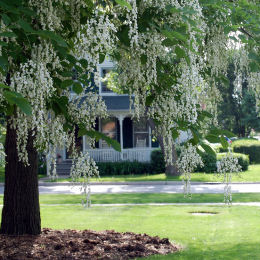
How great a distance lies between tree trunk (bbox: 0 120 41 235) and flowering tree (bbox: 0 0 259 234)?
2180 mm

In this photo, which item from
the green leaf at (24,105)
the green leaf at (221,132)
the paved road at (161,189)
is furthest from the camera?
the paved road at (161,189)

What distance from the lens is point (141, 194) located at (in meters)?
16.8

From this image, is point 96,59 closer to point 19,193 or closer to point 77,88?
point 77,88

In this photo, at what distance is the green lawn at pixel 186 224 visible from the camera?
7.83m

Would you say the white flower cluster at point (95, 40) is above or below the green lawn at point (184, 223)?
above

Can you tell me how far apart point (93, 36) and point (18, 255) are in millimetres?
3832

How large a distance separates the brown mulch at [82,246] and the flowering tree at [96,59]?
193 centimetres

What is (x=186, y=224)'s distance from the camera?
33.2ft

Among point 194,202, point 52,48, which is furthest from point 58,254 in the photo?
point 194,202

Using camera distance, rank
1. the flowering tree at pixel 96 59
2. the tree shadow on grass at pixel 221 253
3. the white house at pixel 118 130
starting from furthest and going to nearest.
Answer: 1. the white house at pixel 118 130
2. the tree shadow on grass at pixel 221 253
3. the flowering tree at pixel 96 59

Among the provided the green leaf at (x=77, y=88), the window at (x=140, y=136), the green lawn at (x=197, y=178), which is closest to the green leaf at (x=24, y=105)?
the green leaf at (x=77, y=88)

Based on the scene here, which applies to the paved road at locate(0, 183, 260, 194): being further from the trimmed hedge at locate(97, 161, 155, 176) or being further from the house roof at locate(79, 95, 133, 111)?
the house roof at locate(79, 95, 133, 111)

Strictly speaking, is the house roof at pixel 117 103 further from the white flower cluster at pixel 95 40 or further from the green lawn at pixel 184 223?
the white flower cluster at pixel 95 40

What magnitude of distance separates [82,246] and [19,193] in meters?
1.38
